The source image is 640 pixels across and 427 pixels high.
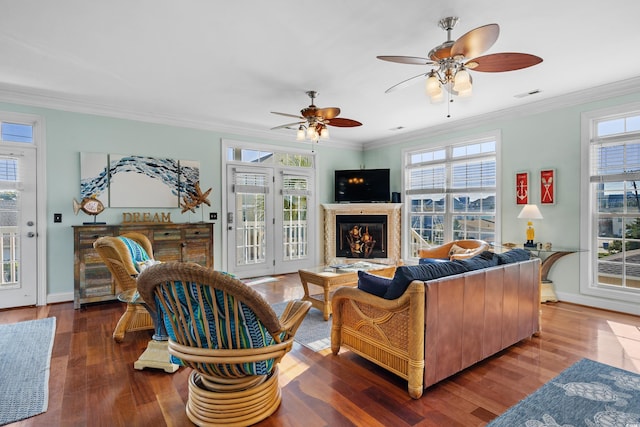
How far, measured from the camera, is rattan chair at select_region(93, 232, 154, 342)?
298 centimetres

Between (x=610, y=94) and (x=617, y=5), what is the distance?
2075 mm

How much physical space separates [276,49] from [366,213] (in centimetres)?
403

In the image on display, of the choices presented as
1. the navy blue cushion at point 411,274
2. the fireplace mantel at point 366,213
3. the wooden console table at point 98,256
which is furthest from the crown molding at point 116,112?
the navy blue cushion at point 411,274

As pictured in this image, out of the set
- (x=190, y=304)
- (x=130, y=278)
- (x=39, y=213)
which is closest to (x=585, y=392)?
(x=190, y=304)

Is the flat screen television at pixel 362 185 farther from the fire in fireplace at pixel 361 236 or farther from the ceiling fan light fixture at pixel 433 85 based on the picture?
the ceiling fan light fixture at pixel 433 85

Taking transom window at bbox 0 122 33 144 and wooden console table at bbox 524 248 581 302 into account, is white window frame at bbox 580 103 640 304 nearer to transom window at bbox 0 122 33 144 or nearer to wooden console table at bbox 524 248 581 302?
wooden console table at bbox 524 248 581 302

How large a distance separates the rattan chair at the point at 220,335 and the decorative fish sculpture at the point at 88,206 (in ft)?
10.5

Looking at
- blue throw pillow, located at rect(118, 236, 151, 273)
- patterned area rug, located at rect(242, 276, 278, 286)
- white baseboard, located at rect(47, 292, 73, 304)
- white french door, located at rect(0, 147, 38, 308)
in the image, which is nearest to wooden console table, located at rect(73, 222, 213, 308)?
white baseboard, located at rect(47, 292, 73, 304)

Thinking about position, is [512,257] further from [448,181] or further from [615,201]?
[448,181]

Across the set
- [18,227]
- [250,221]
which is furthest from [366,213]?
[18,227]

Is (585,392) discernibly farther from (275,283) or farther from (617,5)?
(275,283)

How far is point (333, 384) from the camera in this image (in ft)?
7.66

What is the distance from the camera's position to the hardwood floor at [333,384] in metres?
1.96

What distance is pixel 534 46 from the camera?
9.75 feet
